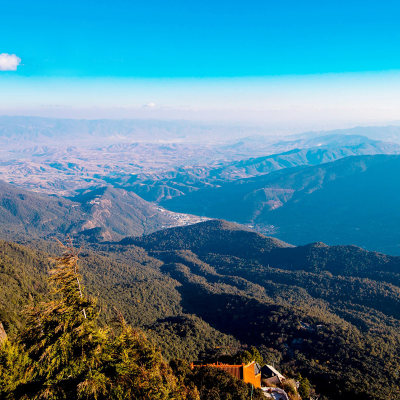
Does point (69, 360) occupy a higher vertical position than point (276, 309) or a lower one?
higher

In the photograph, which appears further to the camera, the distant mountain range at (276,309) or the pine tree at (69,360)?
the distant mountain range at (276,309)

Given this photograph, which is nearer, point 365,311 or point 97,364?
point 97,364

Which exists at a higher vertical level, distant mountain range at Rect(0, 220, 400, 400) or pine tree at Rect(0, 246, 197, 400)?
pine tree at Rect(0, 246, 197, 400)

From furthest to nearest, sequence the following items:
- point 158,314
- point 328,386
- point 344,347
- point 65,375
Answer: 1. point 158,314
2. point 344,347
3. point 328,386
4. point 65,375

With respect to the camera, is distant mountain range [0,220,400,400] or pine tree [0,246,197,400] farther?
distant mountain range [0,220,400,400]

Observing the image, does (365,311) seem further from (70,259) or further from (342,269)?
(70,259)

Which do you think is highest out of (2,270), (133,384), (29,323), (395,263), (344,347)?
(29,323)

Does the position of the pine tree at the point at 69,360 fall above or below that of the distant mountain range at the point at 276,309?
above

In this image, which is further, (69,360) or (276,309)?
(276,309)

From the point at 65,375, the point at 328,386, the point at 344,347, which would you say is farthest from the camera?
the point at 344,347

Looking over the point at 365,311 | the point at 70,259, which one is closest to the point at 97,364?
the point at 70,259

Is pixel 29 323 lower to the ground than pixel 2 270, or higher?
higher
